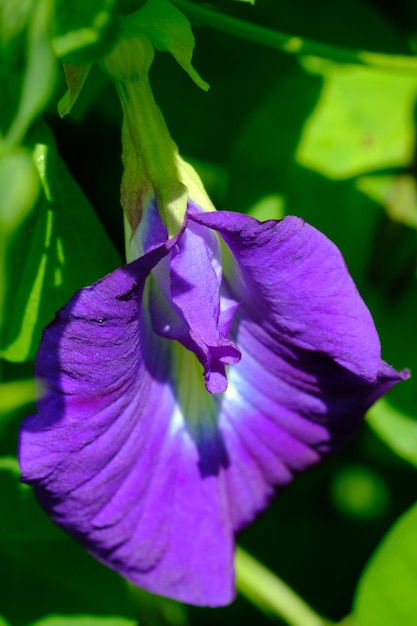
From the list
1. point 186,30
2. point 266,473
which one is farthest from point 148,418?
point 186,30

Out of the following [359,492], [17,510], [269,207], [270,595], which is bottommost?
[359,492]

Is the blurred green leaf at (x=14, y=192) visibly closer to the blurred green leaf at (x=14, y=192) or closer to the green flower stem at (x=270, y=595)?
the blurred green leaf at (x=14, y=192)

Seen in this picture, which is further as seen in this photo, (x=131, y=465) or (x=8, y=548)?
(x=8, y=548)

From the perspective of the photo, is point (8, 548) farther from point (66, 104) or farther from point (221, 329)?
point (66, 104)

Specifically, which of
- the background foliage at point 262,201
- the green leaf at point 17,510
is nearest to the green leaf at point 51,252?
the background foliage at point 262,201

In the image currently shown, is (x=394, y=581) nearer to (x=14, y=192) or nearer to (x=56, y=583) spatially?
(x=56, y=583)

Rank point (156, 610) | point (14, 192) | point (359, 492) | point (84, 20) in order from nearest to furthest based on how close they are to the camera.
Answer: point (14, 192) < point (84, 20) < point (156, 610) < point (359, 492)

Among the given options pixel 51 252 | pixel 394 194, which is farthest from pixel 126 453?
pixel 394 194
